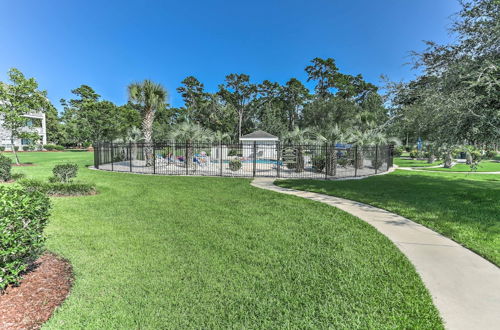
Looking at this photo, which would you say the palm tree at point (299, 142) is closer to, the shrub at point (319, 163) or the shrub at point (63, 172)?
the shrub at point (319, 163)

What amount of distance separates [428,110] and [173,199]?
24.5 feet

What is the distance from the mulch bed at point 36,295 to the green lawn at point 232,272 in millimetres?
156

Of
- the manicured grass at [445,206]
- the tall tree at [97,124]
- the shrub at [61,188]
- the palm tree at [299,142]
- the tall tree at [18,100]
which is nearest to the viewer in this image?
the manicured grass at [445,206]

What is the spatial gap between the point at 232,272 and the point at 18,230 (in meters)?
2.52

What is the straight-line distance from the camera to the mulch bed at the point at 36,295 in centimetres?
248

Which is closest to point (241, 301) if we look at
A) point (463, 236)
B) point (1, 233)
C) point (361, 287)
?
point (361, 287)

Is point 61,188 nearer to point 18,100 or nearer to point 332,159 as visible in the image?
point 332,159

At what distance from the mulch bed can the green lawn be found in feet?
0.51

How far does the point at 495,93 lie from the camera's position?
511 cm

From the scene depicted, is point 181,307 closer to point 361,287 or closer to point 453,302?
point 361,287

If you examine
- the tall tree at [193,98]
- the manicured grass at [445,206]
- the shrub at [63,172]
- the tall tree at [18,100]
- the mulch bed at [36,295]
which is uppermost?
the tall tree at [193,98]

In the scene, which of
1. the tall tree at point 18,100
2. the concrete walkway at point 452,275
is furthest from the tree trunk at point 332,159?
the tall tree at point 18,100

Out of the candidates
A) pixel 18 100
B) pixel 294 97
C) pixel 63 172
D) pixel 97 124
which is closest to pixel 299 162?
pixel 63 172

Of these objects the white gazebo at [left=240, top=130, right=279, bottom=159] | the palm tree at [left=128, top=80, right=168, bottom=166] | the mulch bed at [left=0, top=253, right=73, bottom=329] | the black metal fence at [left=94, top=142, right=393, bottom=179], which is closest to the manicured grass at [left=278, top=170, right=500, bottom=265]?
the black metal fence at [left=94, top=142, right=393, bottom=179]
